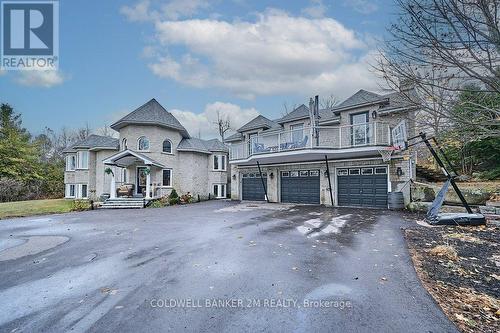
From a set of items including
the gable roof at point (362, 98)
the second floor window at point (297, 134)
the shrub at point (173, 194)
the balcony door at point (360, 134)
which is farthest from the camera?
the shrub at point (173, 194)

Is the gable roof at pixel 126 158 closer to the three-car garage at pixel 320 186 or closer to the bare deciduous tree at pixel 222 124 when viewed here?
the three-car garage at pixel 320 186

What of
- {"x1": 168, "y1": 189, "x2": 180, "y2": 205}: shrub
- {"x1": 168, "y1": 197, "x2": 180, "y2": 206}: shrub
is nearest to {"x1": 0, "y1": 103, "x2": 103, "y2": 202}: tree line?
{"x1": 168, "y1": 189, "x2": 180, "y2": 205}: shrub

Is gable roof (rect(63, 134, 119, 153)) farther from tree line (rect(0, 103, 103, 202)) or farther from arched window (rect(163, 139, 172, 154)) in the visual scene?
tree line (rect(0, 103, 103, 202))

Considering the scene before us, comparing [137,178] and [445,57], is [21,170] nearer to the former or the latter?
[137,178]

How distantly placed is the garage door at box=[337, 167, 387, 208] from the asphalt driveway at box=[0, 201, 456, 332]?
7885 millimetres

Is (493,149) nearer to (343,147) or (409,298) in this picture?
(343,147)

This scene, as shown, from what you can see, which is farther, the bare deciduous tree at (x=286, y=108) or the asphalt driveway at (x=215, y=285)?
the bare deciduous tree at (x=286, y=108)

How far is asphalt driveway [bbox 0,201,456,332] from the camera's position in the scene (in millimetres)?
3152

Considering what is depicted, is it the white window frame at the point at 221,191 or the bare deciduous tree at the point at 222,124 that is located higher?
the bare deciduous tree at the point at 222,124

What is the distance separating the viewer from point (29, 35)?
11.3 m

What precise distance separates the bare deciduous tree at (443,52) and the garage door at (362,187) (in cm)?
1024

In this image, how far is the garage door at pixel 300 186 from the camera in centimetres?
1809

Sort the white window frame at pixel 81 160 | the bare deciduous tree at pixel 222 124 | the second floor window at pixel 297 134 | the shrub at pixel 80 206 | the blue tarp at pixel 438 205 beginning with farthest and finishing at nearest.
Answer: the bare deciduous tree at pixel 222 124
the white window frame at pixel 81 160
the shrub at pixel 80 206
the second floor window at pixel 297 134
the blue tarp at pixel 438 205

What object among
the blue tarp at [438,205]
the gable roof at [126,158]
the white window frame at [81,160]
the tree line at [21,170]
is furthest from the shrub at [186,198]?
the blue tarp at [438,205]
